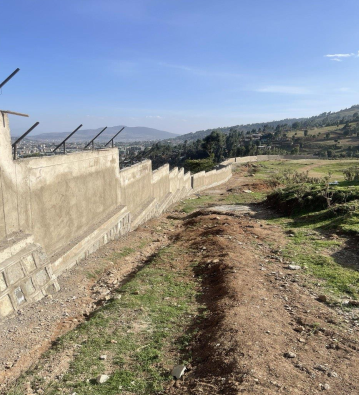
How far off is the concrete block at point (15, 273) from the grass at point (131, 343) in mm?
1408

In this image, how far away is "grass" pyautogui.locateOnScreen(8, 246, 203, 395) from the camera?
13.5ft

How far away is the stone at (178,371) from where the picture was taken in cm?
421

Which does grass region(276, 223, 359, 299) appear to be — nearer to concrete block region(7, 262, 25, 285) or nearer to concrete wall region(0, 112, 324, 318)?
concrete wall region(0, 112, 324, 318)

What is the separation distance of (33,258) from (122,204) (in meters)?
6.11

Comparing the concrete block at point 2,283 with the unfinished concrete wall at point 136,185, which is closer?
the concrete block at point 2,283

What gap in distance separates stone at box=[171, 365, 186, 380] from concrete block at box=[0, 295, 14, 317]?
3.03 metres

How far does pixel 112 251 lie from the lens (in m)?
9.72

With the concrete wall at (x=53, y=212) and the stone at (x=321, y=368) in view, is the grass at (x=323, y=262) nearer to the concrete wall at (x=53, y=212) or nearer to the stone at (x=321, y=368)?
the stone at (x=321, y=368)

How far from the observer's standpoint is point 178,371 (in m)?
4.28

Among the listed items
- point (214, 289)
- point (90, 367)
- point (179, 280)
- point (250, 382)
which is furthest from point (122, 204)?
point (250, 382)

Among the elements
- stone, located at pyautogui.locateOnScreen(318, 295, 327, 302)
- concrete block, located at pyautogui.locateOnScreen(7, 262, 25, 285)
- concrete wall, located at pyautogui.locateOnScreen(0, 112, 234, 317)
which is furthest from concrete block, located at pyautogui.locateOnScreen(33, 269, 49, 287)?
stone, located at pyautogui.locateOnScreen(318, 295, 327, 302)

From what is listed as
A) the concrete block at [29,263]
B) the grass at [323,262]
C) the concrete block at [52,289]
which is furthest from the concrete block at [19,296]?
the grass at [323,262]

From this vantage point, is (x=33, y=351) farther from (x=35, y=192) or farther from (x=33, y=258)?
(x=35, y=192)

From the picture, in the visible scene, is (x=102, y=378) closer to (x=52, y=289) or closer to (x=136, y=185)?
(x=52, y=289)
